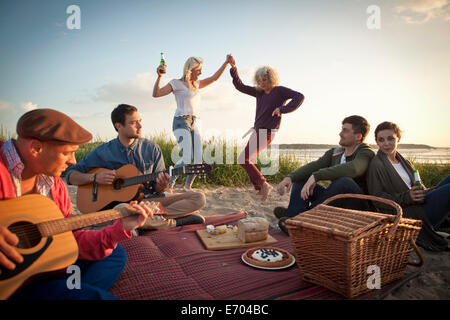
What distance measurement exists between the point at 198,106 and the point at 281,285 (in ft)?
12.5

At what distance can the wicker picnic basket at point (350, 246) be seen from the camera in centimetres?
192

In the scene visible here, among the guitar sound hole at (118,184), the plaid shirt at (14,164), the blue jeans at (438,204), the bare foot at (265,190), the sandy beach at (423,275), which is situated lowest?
the sandy beach at (423,275)

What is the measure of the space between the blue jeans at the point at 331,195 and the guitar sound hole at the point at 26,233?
8.68ft

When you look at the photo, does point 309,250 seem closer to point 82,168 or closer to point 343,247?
point 343,247

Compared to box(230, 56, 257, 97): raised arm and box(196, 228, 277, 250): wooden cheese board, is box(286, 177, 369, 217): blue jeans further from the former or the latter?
box(230, 56, 257, 97): raised arm

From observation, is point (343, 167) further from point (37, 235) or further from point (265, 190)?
point (37, 235)

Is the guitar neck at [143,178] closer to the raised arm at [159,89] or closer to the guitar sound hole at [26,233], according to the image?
the guitar sound hole at [26,233]

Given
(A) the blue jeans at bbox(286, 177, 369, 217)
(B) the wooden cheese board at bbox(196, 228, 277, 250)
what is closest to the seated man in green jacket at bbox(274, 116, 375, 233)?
(A) the blue jeans at bbox(286, 177, 369, 217)

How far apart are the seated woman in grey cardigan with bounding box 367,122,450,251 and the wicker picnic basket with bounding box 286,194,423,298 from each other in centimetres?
76

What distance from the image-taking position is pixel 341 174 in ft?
10.2

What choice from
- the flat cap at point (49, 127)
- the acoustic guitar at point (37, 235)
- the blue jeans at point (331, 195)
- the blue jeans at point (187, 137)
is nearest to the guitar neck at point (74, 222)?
the acoustic guitar at point (37, 235)

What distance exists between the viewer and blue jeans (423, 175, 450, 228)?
112 inches

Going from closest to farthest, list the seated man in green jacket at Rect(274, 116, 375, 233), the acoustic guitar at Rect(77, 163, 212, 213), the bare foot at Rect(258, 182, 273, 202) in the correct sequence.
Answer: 1. the seated man in green jacket at Rect(274, 116, 375, 233)
2. the acoustic guitar at Rect(77, 163, 212, 213)
3. the bare foot at Rect(258, 182, 273, 202)

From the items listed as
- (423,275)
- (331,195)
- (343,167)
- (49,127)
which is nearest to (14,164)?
(49,127)
